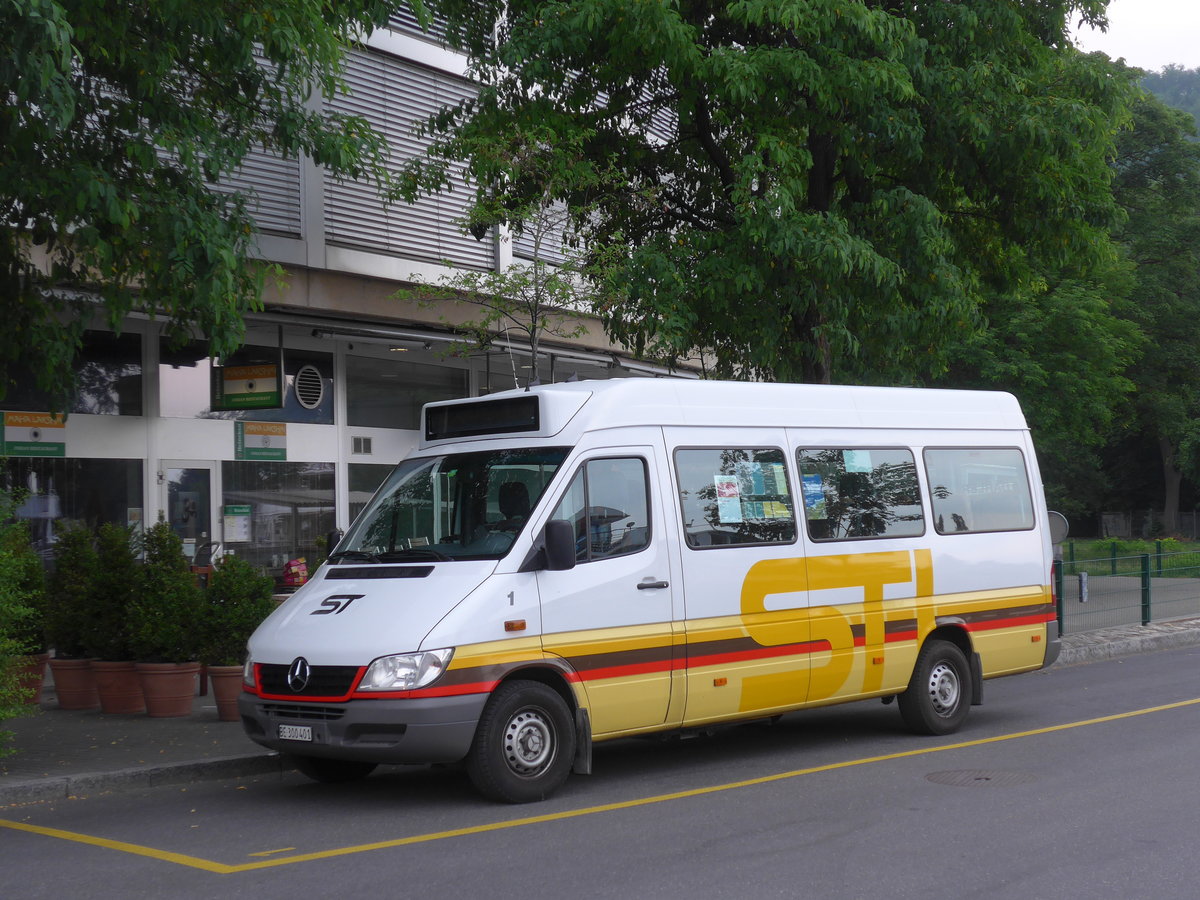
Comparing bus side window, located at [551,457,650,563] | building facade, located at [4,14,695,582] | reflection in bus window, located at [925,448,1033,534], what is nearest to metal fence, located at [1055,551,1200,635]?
reflection in bus window, located at [925,448,1033,534]

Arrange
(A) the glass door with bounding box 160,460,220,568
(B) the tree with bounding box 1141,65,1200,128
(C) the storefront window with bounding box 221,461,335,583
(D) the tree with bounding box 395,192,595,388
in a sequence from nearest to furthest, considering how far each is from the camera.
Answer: (D) the tree with bounding box 395,192,595,388, (A) the glass door with bounding box 160,460,220,568, (C) the storefront window with bounding box 221,461,335,583, (B) the tree with bounding box 1141,65,1200,128

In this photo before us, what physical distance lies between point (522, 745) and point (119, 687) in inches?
209

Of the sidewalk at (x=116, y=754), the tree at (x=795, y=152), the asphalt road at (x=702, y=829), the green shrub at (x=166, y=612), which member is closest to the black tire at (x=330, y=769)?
the asphalt road at (x=702, y=829)

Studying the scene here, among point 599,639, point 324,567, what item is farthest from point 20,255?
point 599,639

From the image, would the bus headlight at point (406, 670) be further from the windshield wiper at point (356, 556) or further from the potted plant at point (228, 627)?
the potted plant at point (228, 627)

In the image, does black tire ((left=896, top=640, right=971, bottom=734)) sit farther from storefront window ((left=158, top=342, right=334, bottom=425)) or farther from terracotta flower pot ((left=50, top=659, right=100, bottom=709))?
storefront window ((left=158, top=342, right=334, bottom=425))

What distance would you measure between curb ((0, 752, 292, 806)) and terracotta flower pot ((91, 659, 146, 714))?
2.66m

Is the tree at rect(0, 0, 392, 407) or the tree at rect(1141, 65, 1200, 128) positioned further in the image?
the tree at rect(1141, 65, 1200, 128)

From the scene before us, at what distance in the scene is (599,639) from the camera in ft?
27.9

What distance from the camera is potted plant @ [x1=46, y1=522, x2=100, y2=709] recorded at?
12.1 metres

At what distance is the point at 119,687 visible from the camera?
467 inches

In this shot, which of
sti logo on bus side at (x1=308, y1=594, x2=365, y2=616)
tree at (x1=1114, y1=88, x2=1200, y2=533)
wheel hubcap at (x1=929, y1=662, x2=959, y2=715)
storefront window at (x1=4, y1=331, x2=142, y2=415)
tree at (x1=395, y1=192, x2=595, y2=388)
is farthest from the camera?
tree at (x1=1114, y1=88, x2=1200, y2=533)

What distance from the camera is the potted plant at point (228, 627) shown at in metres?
11.3

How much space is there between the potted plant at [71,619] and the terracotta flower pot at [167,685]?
93cm
